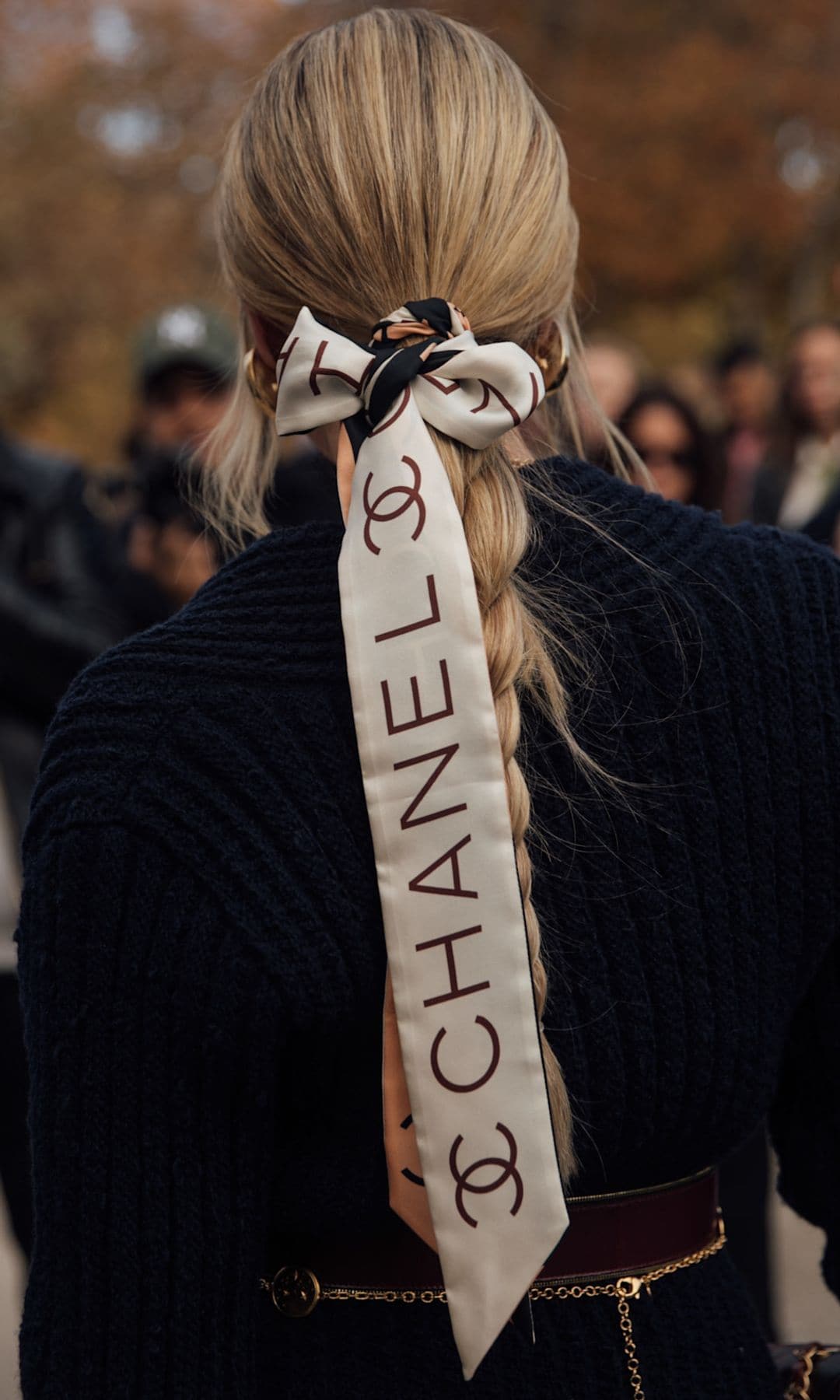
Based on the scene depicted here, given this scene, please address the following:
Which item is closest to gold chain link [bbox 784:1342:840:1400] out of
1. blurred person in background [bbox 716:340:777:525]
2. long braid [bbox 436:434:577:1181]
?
long braid [bbox 436:434:577:1181]

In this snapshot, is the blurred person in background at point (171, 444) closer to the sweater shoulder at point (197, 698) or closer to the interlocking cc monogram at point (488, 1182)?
the sweater shoulder at point (197, 698)

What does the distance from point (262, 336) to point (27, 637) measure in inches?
78.9

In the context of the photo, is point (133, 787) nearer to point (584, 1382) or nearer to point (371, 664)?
point (371, 664)

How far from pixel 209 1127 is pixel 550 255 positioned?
2.41 feet

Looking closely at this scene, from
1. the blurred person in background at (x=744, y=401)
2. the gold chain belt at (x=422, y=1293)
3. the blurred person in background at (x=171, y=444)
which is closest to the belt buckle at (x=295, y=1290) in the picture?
the gold chain belt at (x=422, y=1293)

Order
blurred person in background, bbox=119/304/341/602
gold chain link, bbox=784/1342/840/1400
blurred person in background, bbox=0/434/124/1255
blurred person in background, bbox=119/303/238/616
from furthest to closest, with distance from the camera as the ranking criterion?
1. blurred person in background, bbox=119/303/238/616
2. blurred person in background, bbox=0/434/124/1255
3. blurred person in background, bbox=119/304/341/602
4. gold chain link, bbox=784/1342/840/1400

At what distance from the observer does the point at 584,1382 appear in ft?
4.26

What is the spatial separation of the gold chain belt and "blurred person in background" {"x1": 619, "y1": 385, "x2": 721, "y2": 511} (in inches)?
133

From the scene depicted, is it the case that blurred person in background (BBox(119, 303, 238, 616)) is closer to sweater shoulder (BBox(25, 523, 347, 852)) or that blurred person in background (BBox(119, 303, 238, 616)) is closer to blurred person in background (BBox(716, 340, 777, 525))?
sweater shoulder (BBox(25, 523, 347, 852))

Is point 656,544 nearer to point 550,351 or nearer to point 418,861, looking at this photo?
point 550,351

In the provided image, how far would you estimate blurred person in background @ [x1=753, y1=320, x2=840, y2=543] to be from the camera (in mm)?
5676

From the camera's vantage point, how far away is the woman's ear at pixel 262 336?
137 centimetres

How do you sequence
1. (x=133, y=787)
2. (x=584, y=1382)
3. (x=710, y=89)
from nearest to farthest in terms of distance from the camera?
(x=133, y=787)
(x=584, y=1382)
(x=710, y=89)

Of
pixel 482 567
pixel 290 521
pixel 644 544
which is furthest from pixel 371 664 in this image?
pixel 290 521
